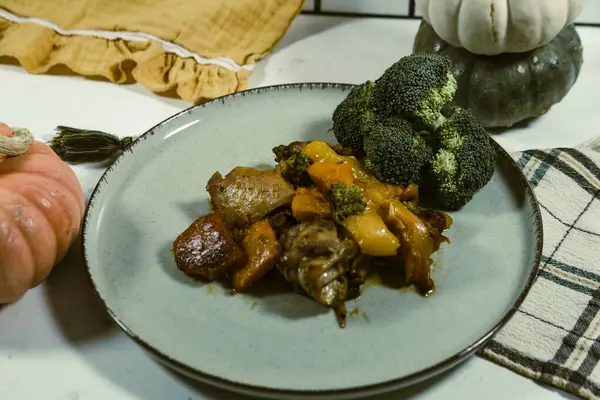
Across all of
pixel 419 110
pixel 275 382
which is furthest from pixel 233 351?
pixel 419 110

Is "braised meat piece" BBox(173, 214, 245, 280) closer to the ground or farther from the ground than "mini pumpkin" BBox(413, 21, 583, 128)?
closer to the ground

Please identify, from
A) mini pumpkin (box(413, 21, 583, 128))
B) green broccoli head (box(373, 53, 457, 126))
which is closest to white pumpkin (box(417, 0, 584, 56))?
mini pumpkin (box(413, 21, 583, 128))

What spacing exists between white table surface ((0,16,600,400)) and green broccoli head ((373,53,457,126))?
45 cm

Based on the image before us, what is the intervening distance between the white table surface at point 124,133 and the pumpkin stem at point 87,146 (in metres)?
0.04

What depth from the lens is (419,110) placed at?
4.59 ft

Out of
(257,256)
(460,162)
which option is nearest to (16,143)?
(257,256)

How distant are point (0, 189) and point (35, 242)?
122 mm

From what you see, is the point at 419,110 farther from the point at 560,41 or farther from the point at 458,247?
the point at 560,41

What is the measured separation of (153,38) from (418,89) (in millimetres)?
1096

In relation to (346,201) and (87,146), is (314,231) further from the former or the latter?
(87,146)

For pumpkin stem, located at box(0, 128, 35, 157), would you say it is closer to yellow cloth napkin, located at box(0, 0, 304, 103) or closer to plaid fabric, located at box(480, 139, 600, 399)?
yellow cloth napkin, located at box(0, 0, 304, 103)

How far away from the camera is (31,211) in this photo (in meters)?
1.27

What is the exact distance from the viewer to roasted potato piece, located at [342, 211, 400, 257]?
1193mm

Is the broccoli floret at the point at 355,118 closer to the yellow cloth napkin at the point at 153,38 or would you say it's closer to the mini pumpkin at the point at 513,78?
the mini pumpkin at the point at 513,78
